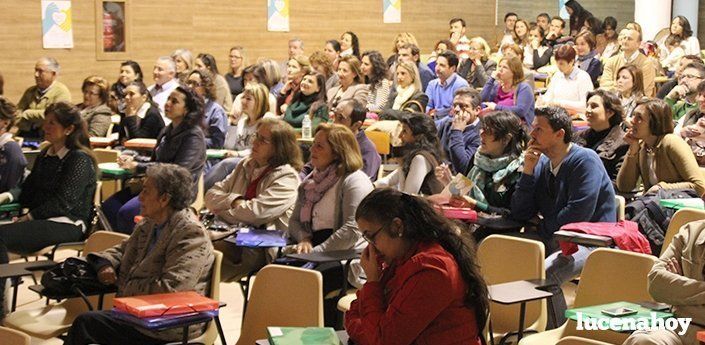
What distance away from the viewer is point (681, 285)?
399 cm

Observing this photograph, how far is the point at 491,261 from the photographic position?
4883 mm

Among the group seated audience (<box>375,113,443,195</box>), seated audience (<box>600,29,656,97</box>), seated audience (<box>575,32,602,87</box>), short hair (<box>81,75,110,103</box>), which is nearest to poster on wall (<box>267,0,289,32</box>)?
seated audience (<box>575,32,602,87</box>)

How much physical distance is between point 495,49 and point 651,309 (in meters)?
13.9

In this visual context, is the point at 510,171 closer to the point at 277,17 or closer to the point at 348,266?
the point at 348,266

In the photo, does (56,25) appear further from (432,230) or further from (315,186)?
(432,230)

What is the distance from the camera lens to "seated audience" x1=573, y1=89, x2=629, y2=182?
704 cm

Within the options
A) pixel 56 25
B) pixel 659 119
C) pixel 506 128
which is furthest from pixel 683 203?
pixel 56 25

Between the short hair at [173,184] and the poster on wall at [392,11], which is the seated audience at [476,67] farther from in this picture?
the short hair at [173,184]

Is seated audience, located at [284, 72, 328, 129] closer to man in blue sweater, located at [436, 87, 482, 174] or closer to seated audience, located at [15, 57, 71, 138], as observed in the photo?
seated audience, located at [15, 57, 71, 138]

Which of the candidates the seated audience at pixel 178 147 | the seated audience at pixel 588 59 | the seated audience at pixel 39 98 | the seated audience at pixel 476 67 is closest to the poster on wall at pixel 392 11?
the seated audience at pixel 476 67

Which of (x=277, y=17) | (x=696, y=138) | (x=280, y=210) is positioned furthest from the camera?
(x=277, y=17)

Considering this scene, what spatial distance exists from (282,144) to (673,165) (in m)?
2.35

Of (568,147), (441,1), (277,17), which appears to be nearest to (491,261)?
(568,147)

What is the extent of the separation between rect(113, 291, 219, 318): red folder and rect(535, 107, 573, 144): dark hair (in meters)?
2.28
